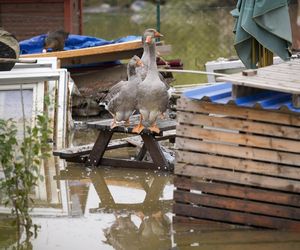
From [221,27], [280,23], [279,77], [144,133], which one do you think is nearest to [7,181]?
[279,77]

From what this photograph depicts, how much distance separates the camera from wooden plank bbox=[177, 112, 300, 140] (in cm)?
830

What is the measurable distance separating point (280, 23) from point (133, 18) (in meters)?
18.4

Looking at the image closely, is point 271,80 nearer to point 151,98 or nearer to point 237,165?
point 237,165

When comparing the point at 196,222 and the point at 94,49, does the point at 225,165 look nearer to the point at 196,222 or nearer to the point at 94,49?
the point at 196,222

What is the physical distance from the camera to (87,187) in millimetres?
10602

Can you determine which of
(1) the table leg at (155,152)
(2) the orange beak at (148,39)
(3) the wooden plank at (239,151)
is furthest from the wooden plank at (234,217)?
(2) the orange beak at (148,39)

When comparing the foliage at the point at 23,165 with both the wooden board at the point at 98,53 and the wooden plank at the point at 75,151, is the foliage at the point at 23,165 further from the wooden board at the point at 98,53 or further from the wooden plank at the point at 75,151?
the wooden board at the point at 98,53

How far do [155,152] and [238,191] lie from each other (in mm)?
2662

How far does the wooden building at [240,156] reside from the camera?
27.3ft

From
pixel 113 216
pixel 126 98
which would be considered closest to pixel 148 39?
pixel 126 98

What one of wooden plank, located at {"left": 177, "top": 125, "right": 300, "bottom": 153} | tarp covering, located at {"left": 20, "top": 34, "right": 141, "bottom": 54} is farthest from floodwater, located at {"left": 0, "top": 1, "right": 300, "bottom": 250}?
tarp covering, located at {"left": 20, "top": 34, "right": 141, "bottom": 54}

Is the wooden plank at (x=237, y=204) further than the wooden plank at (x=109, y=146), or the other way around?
the wooden plank at (x=109, y=146)

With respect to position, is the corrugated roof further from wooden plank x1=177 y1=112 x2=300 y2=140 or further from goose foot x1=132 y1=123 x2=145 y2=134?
goose foot x1=132 y1=123 x2=145 y2=134

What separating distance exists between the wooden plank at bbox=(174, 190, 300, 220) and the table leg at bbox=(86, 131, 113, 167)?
8.82 ft
